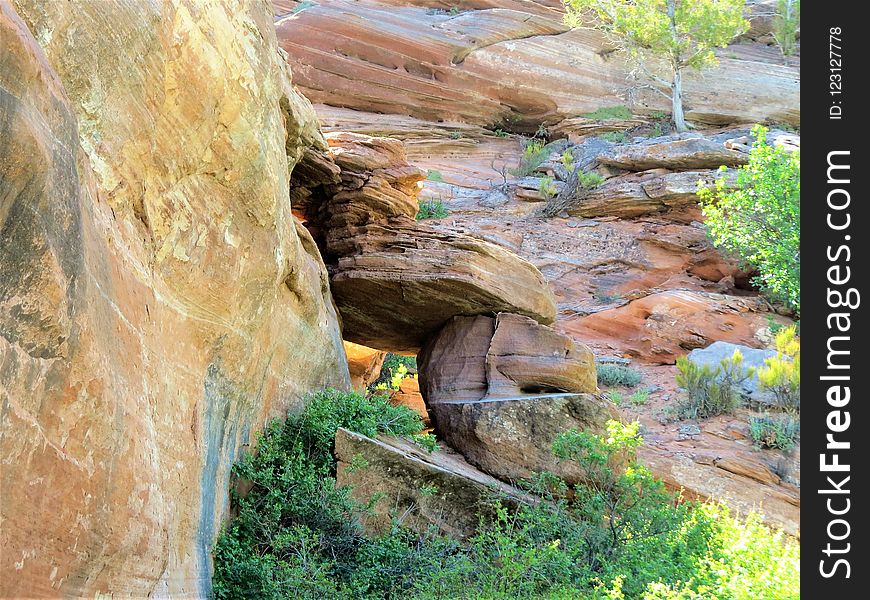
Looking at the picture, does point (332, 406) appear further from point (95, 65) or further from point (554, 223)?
point (554, 223)

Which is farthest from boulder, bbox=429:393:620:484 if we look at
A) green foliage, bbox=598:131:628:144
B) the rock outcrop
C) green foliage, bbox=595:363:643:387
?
the rock outcrop

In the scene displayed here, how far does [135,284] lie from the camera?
5.56 m

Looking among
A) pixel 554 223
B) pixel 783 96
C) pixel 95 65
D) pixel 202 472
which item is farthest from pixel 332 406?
pixel 783 96

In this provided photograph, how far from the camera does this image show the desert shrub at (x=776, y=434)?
12.1 m

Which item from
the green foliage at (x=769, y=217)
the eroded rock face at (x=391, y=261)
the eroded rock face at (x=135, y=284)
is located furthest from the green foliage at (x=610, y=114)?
the eroded rock face at (x=135, y=284)

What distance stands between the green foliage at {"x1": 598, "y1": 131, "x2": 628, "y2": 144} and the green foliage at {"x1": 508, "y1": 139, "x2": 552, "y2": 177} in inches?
76.6

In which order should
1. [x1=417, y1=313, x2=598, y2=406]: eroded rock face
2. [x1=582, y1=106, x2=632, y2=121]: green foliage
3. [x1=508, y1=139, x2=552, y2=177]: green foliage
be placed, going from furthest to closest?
[x1=582, y1=106, x2=632, y2=121]: green foliage
[x1=508, y1=139, x2=552, y2=177]: green foliage
[x1=417, y1=313, x2=598, y2=406]: eroded rock face

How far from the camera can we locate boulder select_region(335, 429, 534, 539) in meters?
8.77

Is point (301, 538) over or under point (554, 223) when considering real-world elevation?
under

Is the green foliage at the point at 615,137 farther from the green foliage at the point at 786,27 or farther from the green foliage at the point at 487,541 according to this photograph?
the green foliage at the point at 487,541

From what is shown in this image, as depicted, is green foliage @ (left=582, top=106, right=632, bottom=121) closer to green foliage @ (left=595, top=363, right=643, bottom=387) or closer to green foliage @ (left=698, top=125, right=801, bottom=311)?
green foliage @ (left=698, top=125, right=801, bottom=311)

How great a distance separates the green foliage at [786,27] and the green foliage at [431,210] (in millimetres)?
17862

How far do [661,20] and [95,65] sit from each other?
83.7 feet

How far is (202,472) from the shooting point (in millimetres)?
6852
